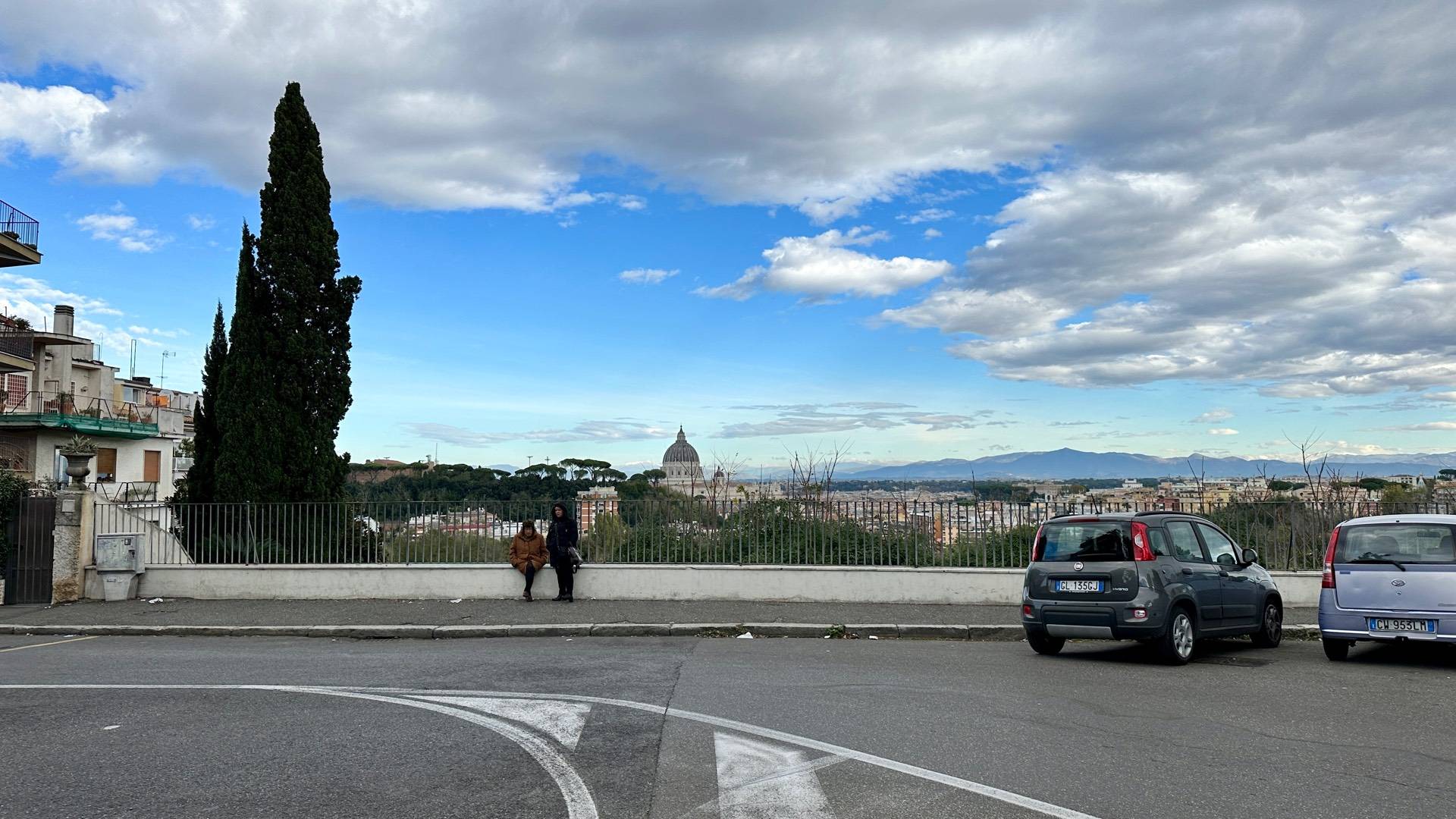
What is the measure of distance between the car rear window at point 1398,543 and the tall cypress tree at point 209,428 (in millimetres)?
19461

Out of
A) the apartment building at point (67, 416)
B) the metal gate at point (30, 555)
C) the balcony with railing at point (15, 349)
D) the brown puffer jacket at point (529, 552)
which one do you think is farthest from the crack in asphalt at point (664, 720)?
the balcony with railing at point (15, 349)

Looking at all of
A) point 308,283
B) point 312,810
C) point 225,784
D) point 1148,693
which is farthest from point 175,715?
point 308,283

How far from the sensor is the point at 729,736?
22.7 feet

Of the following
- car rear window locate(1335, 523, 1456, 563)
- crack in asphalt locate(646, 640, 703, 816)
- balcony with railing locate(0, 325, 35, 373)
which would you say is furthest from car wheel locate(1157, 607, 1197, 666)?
balcony with railing locate(0, 325, 35, 373)

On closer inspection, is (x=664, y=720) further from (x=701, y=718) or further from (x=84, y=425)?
(x=84, y=425)

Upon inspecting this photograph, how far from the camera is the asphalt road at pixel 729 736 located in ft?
17.9

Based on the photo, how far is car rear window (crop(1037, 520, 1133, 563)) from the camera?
10609 mm

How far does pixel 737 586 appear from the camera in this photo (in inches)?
628

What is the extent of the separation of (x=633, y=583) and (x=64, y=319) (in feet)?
164

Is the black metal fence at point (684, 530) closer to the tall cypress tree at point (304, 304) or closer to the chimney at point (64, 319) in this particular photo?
the tall cypress tree at point (304, 304)

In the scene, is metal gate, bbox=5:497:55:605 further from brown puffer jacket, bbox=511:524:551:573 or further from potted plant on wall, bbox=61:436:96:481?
brown puffer jacket, bbox=511:524:551:573

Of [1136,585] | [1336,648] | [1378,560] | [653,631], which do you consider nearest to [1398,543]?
[1378,560]

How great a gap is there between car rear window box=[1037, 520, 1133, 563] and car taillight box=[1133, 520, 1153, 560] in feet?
0.13

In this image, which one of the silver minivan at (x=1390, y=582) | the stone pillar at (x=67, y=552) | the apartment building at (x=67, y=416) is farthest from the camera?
the apartment building at (x=67, y=416)
